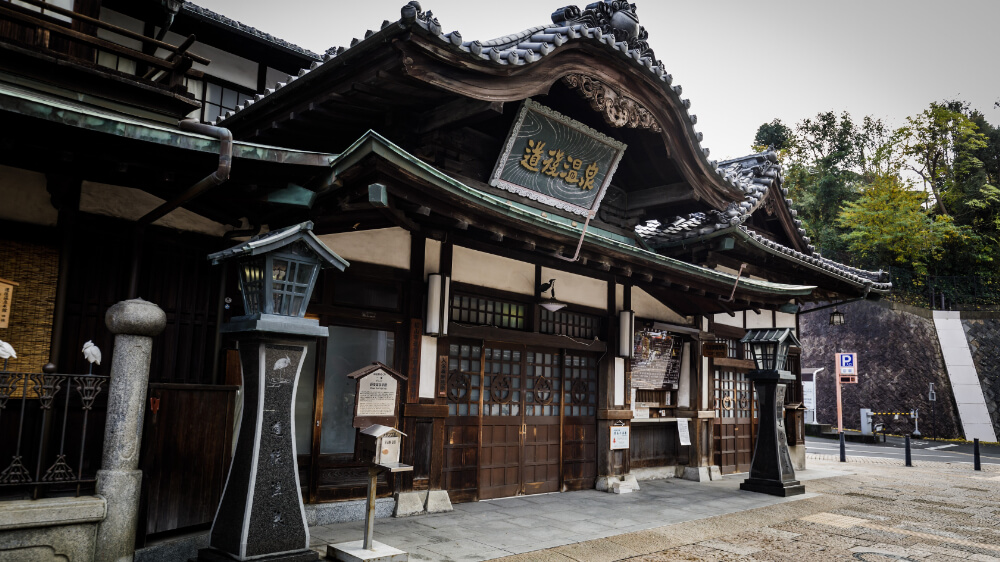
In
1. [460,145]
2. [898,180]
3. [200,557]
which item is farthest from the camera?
[898,180]

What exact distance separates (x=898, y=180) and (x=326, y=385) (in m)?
37.5

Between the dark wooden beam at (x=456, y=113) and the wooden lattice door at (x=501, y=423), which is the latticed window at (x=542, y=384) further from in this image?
the dark wooden beam at (x=456, y=113)

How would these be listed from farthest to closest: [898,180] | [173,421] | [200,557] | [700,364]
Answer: [898,180] → [700,364] → [173,421] → [200,557]

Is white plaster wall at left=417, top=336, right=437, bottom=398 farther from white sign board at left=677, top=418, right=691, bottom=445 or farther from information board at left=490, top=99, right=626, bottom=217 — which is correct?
white sign board at left=677, top=418, right=691, bottom=445

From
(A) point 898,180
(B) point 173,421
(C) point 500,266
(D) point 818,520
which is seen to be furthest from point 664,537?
(A) point 898,180

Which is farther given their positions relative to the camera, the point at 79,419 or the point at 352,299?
the point at 352,299

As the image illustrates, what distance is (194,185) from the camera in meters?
6.17

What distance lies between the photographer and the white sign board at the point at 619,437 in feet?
38.6

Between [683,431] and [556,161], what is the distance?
6.89 meters

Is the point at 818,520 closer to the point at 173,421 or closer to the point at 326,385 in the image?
the point at 326,385

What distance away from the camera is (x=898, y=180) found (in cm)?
3553

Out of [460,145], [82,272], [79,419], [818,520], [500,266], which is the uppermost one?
[460,145]

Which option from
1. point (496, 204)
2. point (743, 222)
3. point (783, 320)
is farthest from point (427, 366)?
point (783, 320)

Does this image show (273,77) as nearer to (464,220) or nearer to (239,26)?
(239,26)
